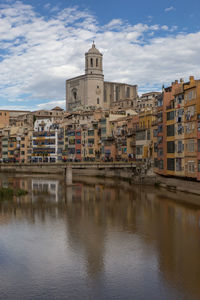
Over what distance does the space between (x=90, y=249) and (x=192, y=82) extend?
35124 millimetres

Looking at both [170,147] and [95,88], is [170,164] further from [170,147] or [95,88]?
[95,88]

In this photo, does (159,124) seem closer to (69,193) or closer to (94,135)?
(69,193)

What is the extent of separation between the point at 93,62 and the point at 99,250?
170 m

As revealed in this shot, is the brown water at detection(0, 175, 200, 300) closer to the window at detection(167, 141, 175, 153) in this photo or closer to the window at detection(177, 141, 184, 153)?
the window at detection(177, 141, 184, 153)

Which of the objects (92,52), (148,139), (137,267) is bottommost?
(137,267)

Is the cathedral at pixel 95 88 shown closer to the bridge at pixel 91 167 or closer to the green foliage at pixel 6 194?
the bridge at pixel 91 167

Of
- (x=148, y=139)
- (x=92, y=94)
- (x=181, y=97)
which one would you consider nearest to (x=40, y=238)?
(x=181, y=97)

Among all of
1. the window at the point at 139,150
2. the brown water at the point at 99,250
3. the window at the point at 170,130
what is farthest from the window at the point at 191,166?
the window at the point at 139,150

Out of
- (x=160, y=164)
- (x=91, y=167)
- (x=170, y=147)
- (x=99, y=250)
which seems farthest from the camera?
(x=91, y=167)

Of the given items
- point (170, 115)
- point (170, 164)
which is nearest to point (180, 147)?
point (170, 164)

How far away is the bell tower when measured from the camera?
18912cm

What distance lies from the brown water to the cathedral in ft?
462

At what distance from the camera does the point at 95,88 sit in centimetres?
18700

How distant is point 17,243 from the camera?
29.7 meters
